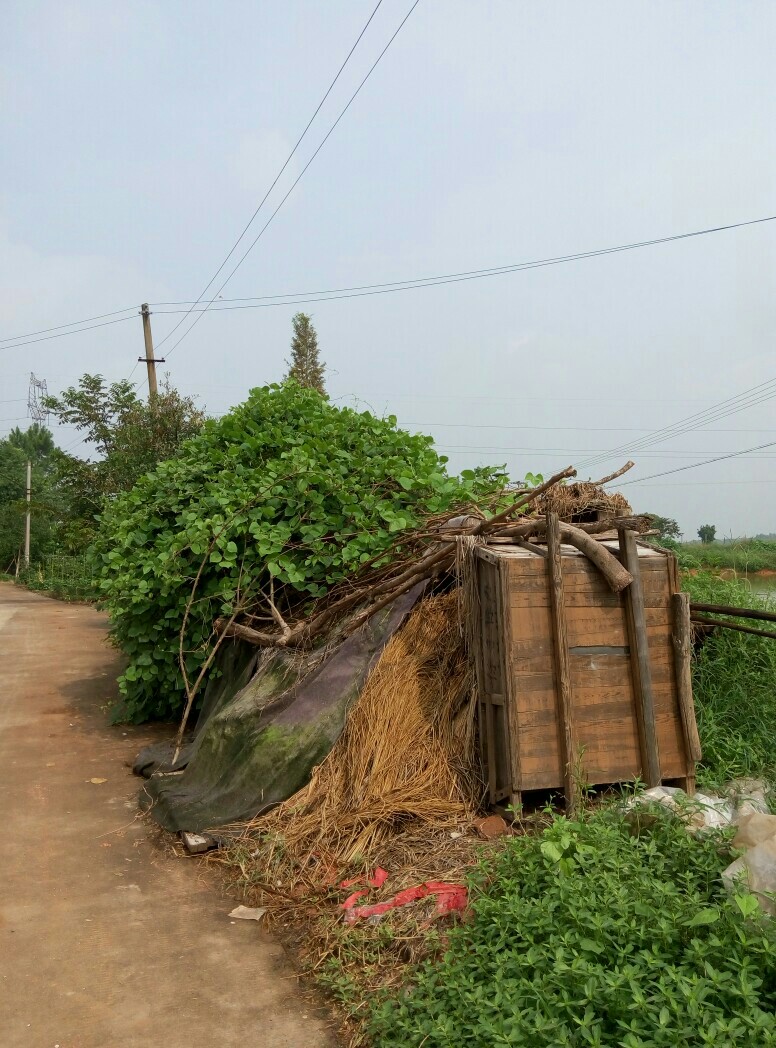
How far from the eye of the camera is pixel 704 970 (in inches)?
105

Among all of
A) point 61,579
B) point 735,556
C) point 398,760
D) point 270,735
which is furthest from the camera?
point 61,579

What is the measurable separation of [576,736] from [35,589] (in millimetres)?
29954

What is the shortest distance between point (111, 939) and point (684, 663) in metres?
3.34

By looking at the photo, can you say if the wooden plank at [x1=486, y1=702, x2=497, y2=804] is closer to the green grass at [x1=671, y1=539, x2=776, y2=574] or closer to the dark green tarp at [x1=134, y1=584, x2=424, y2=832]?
the dark green tarp at [x1=134, y1=584, x2=424, y2=832]

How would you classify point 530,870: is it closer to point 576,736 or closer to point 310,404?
point 576,736

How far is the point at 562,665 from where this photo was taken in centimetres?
437

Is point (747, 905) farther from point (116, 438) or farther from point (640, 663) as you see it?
point (116, 438)

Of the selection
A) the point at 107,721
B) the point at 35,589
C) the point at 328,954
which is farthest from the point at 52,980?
the point at 35,589

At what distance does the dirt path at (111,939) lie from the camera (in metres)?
3.28

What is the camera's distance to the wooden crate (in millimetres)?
4359

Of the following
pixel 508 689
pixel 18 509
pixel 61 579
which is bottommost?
pixel 508 689

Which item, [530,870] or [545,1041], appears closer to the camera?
[545,1041]

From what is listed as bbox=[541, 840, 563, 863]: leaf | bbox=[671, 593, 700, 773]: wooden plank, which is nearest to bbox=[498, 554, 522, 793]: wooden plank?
bbox=[541, 840, 563, 863]: leaf

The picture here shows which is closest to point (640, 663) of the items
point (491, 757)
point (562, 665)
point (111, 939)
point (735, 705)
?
point (562, 665)
